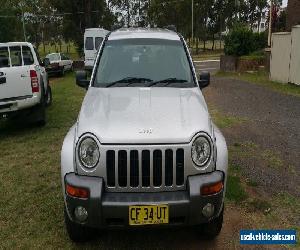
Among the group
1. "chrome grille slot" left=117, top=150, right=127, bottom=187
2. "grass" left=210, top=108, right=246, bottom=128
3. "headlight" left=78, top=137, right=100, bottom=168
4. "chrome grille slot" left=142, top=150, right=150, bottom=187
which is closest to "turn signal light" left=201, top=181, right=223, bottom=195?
"chrome grille slot" left=142, top=150, right=150, bottom=187

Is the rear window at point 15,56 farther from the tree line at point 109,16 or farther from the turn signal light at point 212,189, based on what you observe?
the tree line at point 109,16

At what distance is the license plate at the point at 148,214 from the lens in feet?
10.8

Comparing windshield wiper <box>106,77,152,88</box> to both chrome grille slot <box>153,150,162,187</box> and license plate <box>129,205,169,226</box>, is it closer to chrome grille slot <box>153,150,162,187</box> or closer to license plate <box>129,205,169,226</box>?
chrome grille slot <box>153,150,162,187</box>

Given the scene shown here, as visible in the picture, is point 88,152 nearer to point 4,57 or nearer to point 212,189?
point 212,189

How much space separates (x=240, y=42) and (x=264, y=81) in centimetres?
527

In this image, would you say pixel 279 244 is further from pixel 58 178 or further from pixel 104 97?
pixel 58 178

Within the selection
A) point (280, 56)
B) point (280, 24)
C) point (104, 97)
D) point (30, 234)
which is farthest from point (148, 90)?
point (280, 24)

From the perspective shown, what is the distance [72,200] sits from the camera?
3.42 m

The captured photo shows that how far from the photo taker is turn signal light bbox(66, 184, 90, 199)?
3.33 metres

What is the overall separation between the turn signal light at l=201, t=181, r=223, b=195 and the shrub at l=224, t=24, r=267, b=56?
731 inches

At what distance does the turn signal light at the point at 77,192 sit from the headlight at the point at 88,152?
0.22 metres

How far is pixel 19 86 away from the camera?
25.7 feet

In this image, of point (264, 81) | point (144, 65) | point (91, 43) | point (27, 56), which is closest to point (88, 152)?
point (144, 65)

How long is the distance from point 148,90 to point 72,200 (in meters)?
1.62
